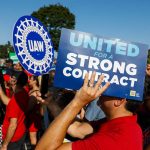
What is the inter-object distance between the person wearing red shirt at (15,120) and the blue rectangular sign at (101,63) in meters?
2.54

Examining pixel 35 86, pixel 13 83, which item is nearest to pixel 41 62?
pixel 35 86

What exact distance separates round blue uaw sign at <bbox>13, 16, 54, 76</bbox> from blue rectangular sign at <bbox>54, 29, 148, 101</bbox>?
0.97 m

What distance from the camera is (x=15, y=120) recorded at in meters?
4.94

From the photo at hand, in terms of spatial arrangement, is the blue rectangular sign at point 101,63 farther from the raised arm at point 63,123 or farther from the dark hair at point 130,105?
the raised arm at point 63,123

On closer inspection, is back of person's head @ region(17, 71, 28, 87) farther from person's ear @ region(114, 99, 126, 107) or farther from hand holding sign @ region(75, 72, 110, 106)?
hand holding sign @ region(75, 72, 110, 106)

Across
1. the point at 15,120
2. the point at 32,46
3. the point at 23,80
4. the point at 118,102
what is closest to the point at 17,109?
the point at 15,120

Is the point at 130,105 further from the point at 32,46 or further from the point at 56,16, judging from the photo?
the point at 56,16

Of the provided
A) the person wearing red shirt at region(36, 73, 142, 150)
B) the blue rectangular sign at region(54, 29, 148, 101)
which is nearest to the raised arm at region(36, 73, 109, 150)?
the person wearing red shirt at region(36, 73, 142, 150)

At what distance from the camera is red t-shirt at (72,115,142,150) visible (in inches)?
85.7

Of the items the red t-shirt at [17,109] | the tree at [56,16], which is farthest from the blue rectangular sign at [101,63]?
the tree at [56,16]

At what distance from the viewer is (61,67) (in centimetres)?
247

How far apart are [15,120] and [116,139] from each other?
2.90 meters

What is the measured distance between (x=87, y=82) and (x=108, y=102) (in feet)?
1.05

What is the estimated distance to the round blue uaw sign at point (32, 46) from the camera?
341cm
